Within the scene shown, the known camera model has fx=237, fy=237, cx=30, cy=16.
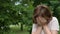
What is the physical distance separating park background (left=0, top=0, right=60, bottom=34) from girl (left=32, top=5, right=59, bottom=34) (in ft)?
17.0

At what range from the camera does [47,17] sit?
11.6 feet

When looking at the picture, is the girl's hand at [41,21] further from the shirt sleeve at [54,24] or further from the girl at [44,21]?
the shirt sleeve at [54,24]

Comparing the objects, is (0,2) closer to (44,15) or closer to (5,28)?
(5,28)

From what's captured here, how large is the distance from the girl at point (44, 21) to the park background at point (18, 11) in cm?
519

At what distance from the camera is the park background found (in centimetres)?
903

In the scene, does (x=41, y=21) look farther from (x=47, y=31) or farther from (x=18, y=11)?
(x=18, y=11)

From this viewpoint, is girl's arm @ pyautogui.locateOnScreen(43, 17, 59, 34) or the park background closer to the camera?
girl's arm @ pyautogui.locateOnScreen(43, 17, 59, 34)

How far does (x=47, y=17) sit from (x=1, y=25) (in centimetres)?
660

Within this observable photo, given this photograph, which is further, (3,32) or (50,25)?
(3,32)

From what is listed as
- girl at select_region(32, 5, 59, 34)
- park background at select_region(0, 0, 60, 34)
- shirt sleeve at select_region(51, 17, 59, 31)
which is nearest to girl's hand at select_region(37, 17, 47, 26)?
girl at select_region(32, 5, 59, 34)

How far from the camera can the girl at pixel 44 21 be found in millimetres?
3506

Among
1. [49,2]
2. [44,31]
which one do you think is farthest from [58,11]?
[44,31]

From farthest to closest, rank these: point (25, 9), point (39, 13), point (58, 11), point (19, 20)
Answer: point (19, 20), point (25, 9), point (58, 11), point (39, 13)

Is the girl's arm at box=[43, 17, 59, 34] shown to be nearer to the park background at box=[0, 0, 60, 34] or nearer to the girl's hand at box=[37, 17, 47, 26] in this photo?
the girl's hand at box=[37, 17, 47, 26]
